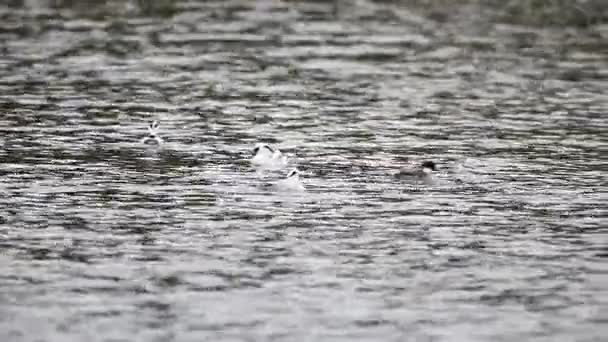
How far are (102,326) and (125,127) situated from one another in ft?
39.7

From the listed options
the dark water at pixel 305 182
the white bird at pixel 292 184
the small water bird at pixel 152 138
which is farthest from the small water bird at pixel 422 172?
the small water bird at pixel 152 138

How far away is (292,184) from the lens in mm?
22859

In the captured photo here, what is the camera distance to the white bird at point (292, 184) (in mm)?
22844

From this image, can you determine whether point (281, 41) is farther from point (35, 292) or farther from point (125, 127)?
point (35, 292)

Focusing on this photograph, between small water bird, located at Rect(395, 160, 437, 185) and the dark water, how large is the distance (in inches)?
10.8

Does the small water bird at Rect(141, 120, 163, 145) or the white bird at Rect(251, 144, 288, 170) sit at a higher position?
the small water bird at Rect(141, 120, 163, 145)

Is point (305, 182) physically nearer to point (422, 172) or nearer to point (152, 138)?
point (422, 172)

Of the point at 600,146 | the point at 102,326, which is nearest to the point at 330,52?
the point at 600,146

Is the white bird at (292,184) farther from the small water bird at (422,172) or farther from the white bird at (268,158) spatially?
the small water bird at (422,172)

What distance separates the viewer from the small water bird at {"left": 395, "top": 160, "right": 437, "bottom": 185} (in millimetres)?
23656

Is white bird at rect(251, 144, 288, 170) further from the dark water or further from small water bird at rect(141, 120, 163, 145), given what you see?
small water bird at rect(141, 120, 163, 145)

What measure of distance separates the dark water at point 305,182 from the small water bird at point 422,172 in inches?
10.8

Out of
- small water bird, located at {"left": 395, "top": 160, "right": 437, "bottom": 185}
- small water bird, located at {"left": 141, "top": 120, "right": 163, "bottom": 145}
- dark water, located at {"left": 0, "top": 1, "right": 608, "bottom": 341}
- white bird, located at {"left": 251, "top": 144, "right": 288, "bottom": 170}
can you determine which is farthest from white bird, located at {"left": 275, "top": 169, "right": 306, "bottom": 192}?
small water bird, located at {"left": 141, "top": 120, "right": 163, "bottom": 145}

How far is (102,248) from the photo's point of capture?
19.3 meters
